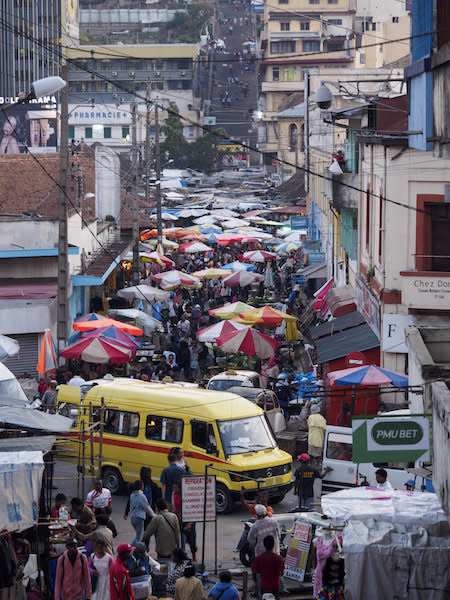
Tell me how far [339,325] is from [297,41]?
89.9m

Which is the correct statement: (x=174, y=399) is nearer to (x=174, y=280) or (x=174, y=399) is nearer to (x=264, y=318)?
(x=264, y=318)

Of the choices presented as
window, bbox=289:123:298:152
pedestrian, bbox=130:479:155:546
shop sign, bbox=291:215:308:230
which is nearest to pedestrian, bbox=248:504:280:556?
pedestrian, bbox=130:479:155:546

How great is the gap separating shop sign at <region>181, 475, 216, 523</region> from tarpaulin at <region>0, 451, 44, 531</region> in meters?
3.21

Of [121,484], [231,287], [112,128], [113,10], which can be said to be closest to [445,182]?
A: [121,484]

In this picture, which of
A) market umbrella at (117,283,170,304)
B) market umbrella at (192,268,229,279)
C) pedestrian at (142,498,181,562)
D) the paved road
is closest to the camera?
pedestrian at (142,498,181,562)

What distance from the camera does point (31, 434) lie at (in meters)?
16.2

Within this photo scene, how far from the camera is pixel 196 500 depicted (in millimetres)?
14609

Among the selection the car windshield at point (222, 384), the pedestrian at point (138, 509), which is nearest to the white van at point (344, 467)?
the pedestrian at point (138, 509)

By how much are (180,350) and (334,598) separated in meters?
16.7

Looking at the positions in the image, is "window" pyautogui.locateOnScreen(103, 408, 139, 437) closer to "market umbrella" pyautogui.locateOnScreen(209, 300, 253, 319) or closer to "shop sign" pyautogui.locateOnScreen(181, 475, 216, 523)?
"shop sign" pyautogui.locateOnScreen(181, 475, 216, 523)

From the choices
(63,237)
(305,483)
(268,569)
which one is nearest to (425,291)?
(305,483)

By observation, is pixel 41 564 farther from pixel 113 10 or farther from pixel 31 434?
pixel 113 10

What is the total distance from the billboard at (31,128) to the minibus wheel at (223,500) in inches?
2141

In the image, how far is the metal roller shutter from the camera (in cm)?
2769
